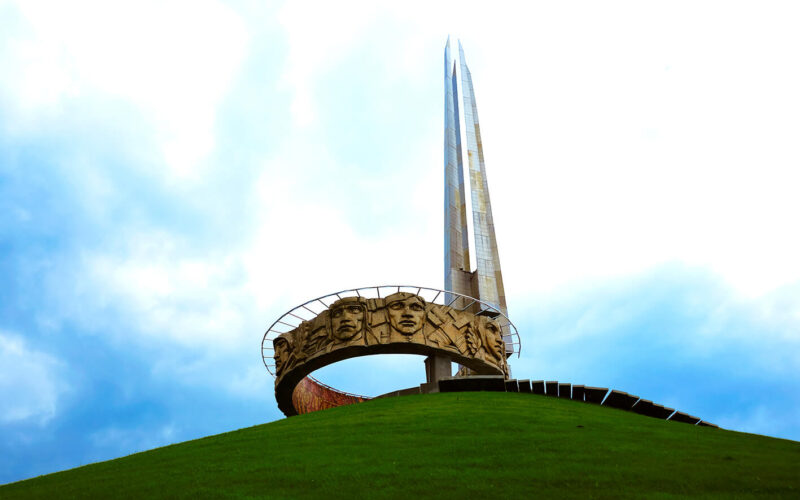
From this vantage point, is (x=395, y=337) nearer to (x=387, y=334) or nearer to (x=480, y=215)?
(x=387, y=334)

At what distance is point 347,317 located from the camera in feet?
81.5

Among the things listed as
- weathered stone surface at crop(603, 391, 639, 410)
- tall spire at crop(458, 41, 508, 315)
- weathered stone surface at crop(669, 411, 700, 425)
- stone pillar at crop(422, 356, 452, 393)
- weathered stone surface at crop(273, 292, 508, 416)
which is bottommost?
weathered stone surface at crop(669, 411, 700, 425)

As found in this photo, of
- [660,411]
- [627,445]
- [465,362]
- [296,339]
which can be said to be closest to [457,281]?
[465,362]

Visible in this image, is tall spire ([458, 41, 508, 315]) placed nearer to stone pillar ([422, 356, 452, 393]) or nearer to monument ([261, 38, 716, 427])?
monument ([261, 38, 716, 427])

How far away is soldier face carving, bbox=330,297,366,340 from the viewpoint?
24641 mm

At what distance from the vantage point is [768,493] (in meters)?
Result: 8.05

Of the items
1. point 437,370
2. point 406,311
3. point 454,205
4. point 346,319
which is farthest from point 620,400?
point 454,205

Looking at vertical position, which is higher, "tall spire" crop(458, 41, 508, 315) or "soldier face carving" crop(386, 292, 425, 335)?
"tall spire" crop(458, 41, 508, 315)

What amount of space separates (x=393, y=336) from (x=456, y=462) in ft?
48.1

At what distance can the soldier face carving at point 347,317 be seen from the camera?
24.6 metres

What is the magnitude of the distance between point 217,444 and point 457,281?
2204cm

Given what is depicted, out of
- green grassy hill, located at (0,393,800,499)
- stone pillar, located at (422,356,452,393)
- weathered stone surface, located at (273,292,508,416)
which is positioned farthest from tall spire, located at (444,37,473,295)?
green grassy hill, located at (0,393,800,499)

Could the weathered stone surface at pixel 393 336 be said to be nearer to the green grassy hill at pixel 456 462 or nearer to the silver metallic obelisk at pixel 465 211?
the silver metallic obelisk at pixel 465 211

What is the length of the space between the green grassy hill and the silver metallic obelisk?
18632 millimetres
